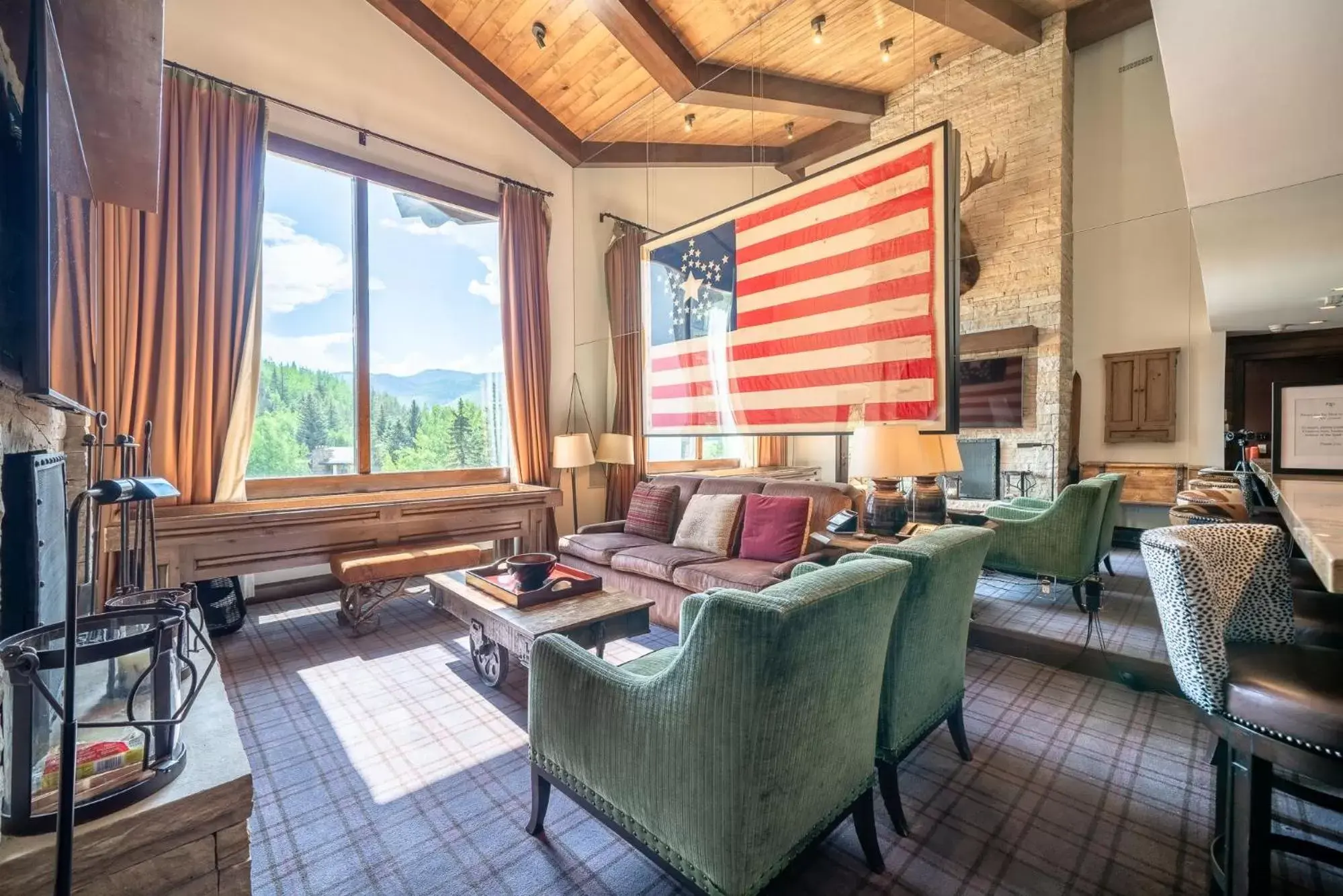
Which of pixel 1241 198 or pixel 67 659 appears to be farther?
pixel 1241 198

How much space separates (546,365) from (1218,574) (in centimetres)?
458

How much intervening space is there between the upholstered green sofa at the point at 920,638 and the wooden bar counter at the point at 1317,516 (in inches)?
27.1

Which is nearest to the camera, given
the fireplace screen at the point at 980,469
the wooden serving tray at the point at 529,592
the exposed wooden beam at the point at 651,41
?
the wooden serving tray at the point at 529,592

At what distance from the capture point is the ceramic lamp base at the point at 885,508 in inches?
104

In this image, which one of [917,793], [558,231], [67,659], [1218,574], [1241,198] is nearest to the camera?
[67,659]

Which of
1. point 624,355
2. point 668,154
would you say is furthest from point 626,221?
point 624,355

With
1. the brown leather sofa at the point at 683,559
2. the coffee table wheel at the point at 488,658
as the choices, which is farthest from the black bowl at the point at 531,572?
the brown leather sofa at the point at 683,559

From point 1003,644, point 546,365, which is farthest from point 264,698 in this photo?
point 1003,644

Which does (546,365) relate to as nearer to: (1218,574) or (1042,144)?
(1218,574)

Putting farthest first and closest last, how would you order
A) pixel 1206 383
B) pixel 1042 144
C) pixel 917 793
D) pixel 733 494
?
pixel 1042 144, pixel 733 494, pixel 1206 383, pixel 917 793

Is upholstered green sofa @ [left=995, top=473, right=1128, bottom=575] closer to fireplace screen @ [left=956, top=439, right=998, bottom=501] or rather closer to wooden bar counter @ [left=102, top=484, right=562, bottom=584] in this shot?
fireplace screen @ [left=956, top=439, right=998, bottom=501]

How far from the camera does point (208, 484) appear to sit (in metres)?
3.27

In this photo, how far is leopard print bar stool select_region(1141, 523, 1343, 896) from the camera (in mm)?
1021

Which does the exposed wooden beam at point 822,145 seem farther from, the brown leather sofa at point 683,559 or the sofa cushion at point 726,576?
the sofa cushion at point 726,576
